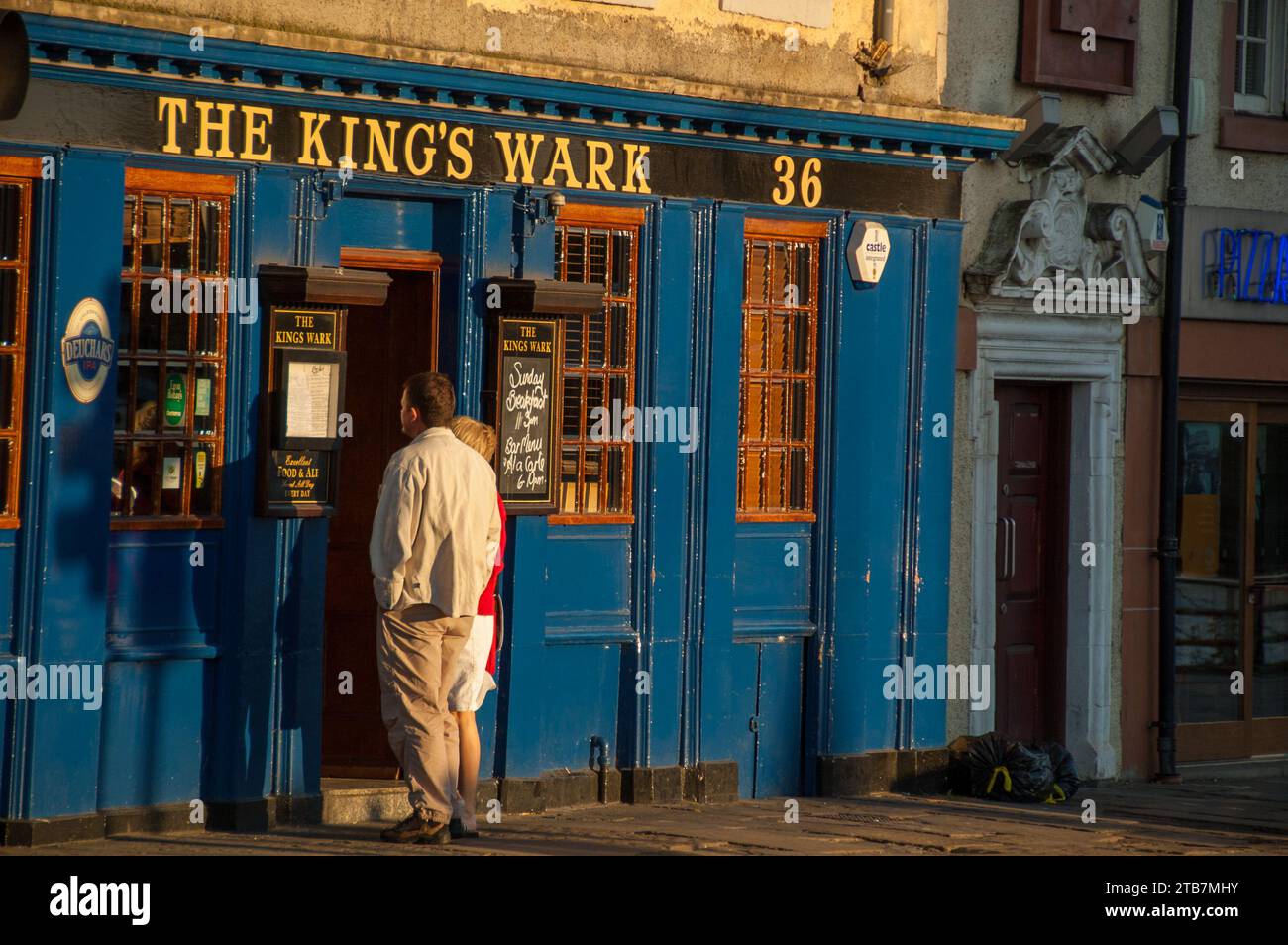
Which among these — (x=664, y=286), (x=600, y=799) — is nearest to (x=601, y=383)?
(x=664, y=286)

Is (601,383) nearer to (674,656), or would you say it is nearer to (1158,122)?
(674,656)

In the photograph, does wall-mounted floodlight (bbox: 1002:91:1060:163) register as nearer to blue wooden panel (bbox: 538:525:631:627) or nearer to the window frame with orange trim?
blue wooden panel (bbox: 538:525:631:627)

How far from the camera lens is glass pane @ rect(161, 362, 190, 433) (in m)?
9.66

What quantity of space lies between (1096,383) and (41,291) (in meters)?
6.79

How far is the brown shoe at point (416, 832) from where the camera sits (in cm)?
928

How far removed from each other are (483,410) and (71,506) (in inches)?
86.1

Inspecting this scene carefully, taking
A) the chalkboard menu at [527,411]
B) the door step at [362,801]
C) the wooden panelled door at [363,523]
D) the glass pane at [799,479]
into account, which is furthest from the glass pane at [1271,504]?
the door step at [362,801]

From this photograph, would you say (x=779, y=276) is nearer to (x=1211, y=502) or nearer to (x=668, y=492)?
(x=668, y=492)

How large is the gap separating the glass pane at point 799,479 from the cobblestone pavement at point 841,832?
1650 mm

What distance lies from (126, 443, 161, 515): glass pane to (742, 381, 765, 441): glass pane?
342cm

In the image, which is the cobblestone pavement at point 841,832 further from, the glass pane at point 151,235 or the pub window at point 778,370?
the glass pane at point 151,235

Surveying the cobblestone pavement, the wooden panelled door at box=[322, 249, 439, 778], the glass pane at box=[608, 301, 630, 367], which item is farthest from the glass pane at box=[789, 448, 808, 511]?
the wooden panelled door at box=[322, 249, 439, 778]

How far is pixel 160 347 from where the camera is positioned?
9625mm

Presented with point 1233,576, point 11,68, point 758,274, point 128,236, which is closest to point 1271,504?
point 1233,576
